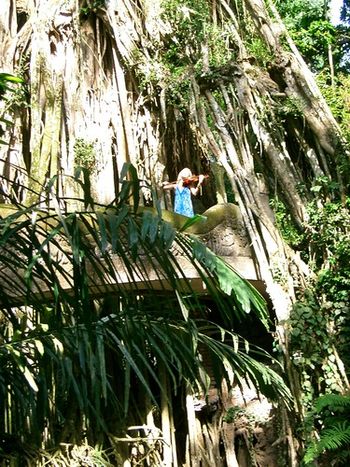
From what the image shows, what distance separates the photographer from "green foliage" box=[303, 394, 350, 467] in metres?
5.05

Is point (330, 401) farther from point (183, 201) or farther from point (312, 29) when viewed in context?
point (312, 29)

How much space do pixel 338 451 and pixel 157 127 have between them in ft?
11.7

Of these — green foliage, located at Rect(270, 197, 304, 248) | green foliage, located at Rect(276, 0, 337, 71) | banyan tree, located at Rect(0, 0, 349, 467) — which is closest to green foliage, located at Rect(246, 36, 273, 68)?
banyan tree, located at Rect(0, 0, 349, 467)

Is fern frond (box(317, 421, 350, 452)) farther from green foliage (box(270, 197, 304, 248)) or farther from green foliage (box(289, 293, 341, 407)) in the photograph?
green foliage (box(270, 197, 304, 248))

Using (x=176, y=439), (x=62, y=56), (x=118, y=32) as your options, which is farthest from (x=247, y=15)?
(x=176, y=439)

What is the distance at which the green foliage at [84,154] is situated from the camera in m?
6.68

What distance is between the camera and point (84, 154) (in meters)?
6.68

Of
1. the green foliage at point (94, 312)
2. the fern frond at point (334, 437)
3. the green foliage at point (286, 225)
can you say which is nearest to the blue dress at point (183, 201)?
the green foliage at point (286, 225)

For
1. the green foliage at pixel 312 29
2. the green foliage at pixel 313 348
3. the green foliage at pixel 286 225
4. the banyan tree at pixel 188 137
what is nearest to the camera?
the green foliage at pixel 313 348

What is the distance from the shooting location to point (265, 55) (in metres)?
7.09

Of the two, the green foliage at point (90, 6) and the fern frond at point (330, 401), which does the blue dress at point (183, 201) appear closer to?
the fern frond at point (330, 401)

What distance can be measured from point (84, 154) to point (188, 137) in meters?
1.60

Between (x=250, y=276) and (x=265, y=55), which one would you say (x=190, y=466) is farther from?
(x=265, y=55)

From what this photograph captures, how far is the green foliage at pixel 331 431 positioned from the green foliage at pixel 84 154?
2982mm
